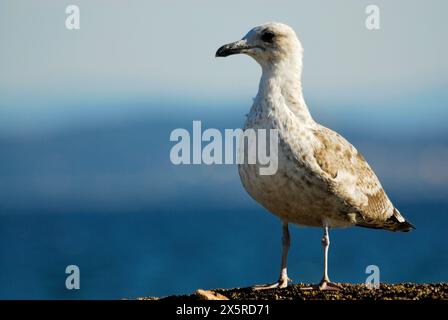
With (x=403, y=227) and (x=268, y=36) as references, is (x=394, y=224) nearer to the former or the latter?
(x=403, y=227)

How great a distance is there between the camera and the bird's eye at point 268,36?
14978 millimetres

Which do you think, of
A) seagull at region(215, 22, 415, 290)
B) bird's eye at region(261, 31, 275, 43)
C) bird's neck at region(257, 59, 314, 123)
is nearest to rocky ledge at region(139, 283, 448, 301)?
seagull at region(215, 22, 415, 290)

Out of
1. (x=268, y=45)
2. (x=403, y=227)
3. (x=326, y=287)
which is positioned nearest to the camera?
(x=326, y=287)

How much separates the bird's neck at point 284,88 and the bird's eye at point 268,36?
Result: 33cm

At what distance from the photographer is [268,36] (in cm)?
1500

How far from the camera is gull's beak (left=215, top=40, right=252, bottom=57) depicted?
15.0 metres

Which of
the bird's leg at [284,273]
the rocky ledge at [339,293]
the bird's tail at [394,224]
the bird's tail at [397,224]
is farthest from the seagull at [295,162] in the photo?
the bird's tail at [397,224]

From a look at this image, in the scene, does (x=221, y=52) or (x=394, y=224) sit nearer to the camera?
(x=221, y=52)

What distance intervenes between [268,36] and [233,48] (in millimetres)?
510

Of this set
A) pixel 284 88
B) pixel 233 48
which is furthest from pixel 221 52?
pixel 284 88

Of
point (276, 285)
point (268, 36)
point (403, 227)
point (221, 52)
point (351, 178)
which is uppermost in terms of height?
point (268, 36)

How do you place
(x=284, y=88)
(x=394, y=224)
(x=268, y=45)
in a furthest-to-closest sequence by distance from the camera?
(x=394, y=224) < (x=268, y=45) < (x=284, y=88)

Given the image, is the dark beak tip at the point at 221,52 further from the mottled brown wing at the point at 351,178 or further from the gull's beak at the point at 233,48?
the mottled brown wing at the point at 351,178
